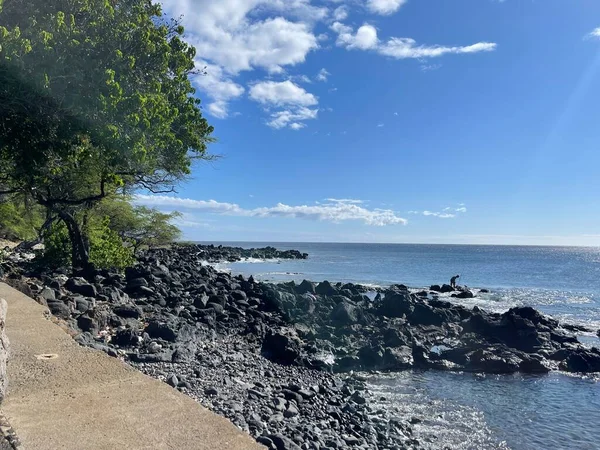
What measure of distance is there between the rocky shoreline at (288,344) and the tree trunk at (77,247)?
1580 mm

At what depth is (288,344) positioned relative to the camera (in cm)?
1226

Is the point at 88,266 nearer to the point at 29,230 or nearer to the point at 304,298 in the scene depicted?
the point at 304,298

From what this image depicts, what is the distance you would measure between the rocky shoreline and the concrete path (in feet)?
3.84

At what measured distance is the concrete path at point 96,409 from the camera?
14.0 feet

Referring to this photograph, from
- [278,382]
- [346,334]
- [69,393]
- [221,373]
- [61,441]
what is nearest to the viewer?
[61,441]

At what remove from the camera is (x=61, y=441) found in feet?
13.7

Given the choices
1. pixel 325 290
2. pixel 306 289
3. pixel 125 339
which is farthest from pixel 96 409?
pixel 325 290

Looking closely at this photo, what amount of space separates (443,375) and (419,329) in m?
5.85

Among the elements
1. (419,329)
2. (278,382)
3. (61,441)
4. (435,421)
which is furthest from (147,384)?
(419,329)

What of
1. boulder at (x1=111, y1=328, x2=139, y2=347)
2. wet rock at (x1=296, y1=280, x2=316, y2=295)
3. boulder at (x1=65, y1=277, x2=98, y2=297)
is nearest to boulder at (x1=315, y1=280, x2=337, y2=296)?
wet rock at (x1=296, y1=280, x2=316, y2=295)

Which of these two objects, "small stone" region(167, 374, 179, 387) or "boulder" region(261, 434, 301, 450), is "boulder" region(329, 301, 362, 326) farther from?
"boulder" region(261, 434, 301, 450)

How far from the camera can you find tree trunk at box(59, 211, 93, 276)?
1953 cm

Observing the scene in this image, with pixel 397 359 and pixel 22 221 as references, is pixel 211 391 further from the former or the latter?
pixel 22 221

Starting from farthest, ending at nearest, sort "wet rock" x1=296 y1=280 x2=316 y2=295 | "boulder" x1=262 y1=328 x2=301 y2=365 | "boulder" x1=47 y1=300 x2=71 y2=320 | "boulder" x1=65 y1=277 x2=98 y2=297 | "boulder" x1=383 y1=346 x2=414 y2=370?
"wet rock" x1=296 y1=280 x2=316 y2=295 → "boulder" x1=65 y1=277 x2=98 y2=297 → "boulder" x1=383 y1=346 x2=414 y2=370 → "boulder" x1=262 y1=328 x2=301 y2=365 → "boulder" x1=47 y1=300 x2=71 y2=320
